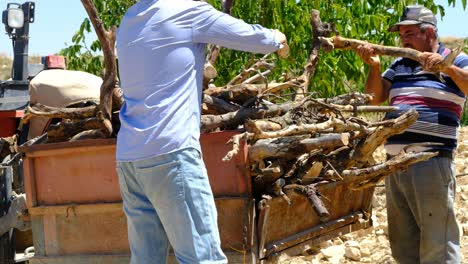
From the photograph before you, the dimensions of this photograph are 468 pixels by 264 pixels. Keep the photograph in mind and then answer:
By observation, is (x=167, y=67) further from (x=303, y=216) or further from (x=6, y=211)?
(x=6, y=211)

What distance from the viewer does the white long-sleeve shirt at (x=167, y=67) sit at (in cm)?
348

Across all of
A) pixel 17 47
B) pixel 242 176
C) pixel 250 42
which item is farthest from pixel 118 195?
pixel 17 47

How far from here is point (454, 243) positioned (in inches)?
191

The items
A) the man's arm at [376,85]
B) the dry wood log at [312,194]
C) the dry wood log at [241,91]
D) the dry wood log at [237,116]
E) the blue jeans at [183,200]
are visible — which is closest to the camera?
the blue jeans at [183,200]

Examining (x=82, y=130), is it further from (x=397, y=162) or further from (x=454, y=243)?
(x=454, y=243)

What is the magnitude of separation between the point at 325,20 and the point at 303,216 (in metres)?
3.19

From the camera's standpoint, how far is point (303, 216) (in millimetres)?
4301

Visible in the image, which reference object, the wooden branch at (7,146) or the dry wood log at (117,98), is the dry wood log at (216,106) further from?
the wooden branch at (7,146)

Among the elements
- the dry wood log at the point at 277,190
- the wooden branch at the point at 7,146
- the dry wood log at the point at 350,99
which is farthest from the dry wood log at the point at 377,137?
the wooden branch at the point at 7,146

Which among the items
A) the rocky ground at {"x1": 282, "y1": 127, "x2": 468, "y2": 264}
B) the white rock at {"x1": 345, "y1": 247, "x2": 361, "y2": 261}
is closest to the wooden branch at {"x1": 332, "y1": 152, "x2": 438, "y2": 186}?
the rocky ground at {"x1": 282, "y1": 127, "x2": 468, "y2": 264}

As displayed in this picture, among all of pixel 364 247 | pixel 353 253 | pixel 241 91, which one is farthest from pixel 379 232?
pixel 241 91

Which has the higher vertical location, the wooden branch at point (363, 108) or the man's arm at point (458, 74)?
the man's arm at point (458, 74)

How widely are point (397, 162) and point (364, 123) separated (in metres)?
0.28

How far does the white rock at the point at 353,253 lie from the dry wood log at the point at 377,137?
2244 mm
